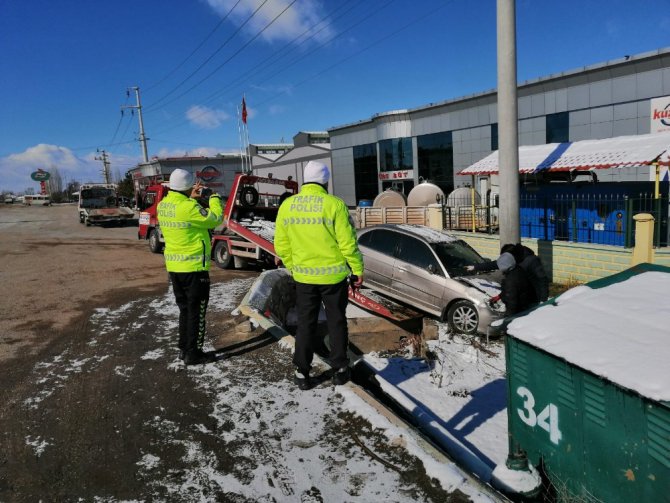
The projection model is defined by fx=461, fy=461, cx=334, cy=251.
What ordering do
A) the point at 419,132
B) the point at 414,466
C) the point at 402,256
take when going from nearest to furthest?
1. the point at 414,466
2. the point at 402,256
3. the point at 419,132

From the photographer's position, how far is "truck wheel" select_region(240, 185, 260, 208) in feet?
37.4

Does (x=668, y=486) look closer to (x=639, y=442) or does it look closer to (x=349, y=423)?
(x=639, y=442)

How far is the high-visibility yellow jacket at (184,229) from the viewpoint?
4.15m

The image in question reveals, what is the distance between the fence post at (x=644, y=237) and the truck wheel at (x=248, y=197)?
819 centimetres

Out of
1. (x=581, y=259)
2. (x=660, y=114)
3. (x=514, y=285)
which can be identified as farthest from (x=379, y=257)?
(x=660, y=114)

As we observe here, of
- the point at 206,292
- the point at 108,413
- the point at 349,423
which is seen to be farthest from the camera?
the point at 206,292

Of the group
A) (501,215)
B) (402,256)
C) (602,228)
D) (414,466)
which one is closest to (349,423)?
(414,466)

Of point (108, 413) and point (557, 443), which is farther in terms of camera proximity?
point (108, 413)

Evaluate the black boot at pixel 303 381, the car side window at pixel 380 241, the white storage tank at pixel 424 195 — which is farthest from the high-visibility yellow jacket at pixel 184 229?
the white storage tank at pixel 424 195

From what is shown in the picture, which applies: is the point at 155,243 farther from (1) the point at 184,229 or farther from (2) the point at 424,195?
(2) the point at 424,195

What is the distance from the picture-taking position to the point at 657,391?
69.5 inches

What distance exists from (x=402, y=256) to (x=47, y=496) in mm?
6140

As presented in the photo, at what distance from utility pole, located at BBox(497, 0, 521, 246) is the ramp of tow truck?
265 cm

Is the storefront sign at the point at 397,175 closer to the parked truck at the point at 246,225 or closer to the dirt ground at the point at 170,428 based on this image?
the parked truck at the point at 246,225
